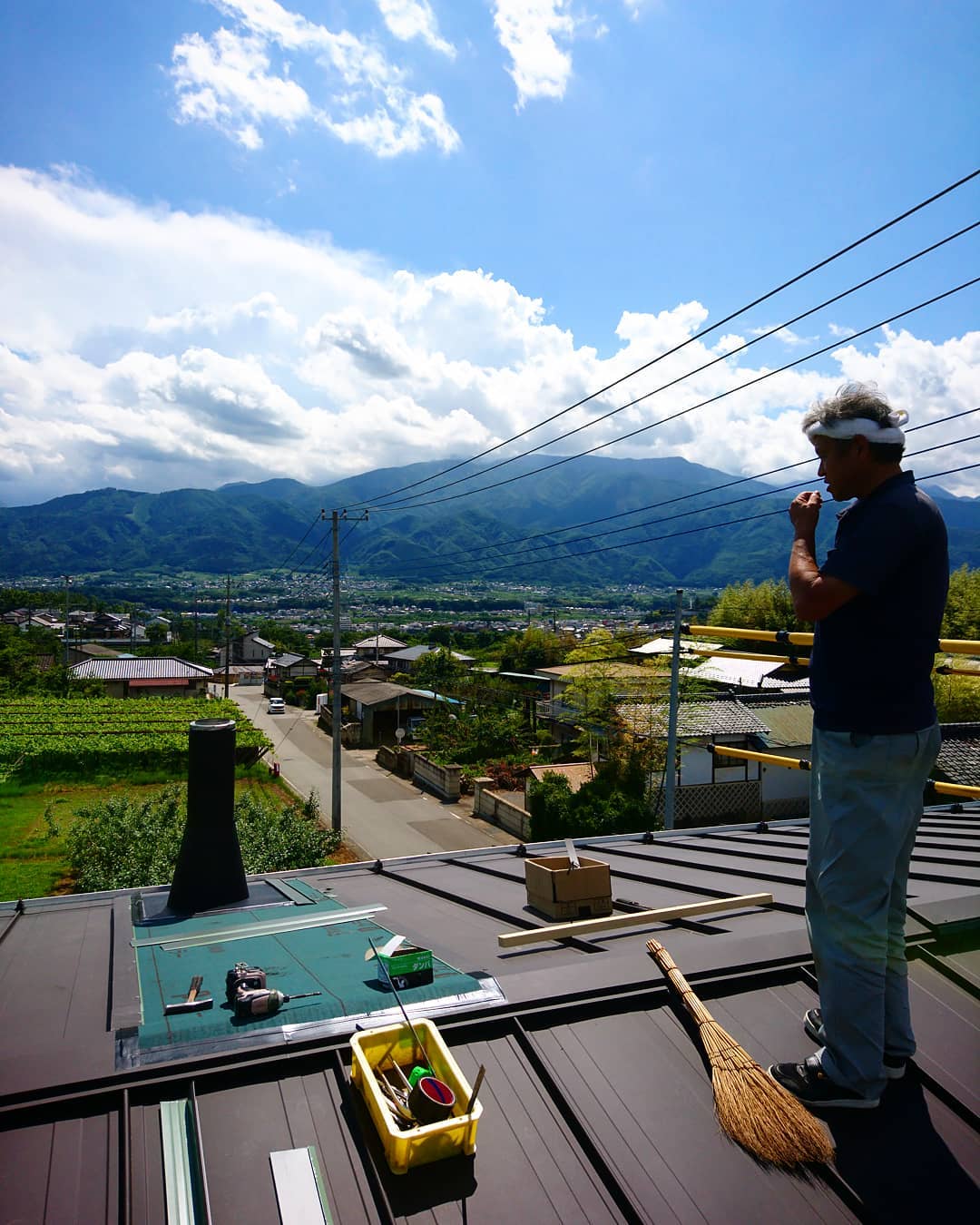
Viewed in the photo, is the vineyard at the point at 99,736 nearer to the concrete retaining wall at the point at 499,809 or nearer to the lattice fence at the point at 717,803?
the concrete retaining wall at the point at 499,809

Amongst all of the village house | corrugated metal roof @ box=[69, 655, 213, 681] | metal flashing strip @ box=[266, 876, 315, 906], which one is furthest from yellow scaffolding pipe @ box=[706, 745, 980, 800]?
corrugated metal roof @ box=[69, 655, 213, 681]

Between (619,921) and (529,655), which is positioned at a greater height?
(619,921)

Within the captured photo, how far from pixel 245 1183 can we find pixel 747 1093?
1.30m

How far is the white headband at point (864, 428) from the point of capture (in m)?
2.25

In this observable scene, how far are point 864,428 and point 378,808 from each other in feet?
81.4

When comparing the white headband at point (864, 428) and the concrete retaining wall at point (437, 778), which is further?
the concrete retaining wall at point (437, 778)

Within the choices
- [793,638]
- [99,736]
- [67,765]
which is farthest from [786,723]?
[99,736]

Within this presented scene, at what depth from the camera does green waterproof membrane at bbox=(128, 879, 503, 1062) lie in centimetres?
233

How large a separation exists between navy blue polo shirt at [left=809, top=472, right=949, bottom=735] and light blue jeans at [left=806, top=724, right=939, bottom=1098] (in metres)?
0.07

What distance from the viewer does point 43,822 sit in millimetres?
22969

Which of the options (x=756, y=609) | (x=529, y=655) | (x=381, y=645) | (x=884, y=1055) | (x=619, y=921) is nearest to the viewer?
(x=884, y=1055)

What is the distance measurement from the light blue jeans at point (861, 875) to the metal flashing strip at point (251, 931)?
6.96ft

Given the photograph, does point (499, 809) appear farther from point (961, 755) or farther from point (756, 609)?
point (756, 609)

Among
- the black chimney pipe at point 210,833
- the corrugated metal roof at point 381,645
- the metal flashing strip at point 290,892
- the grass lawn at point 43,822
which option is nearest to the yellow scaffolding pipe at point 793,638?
the metal flashing strip at point 290,892
